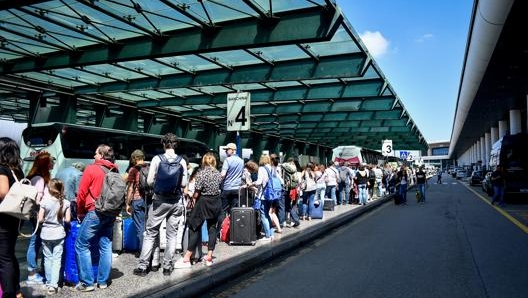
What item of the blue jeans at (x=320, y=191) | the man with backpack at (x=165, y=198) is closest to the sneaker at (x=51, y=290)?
the man with backpack at (x=165, y=198)

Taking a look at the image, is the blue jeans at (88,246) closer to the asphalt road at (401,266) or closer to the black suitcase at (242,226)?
the asphalt road at (401,266)

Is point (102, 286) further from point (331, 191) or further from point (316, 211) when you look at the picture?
point (331, 191)

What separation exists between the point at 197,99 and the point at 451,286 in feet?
60.4

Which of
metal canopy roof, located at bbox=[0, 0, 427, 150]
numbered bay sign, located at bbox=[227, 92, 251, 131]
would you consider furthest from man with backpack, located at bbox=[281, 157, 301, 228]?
metal canopy roof, located at bbox=[0, 0, 427, 150]

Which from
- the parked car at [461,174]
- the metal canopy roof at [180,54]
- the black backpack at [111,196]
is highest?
the metal canopy roof at [180,54]

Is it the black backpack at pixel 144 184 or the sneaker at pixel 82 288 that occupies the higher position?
the black backpack at pixel 144 184

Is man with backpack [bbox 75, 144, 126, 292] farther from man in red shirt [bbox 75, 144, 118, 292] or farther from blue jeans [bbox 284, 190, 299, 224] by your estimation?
blue jeans [bbox 284, 190, 299, 224]

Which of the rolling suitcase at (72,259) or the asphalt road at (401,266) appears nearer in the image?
the rolling suitcase at (72,259)

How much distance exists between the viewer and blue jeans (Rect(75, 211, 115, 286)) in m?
5.22

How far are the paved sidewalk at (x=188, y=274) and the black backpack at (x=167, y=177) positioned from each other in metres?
1.17

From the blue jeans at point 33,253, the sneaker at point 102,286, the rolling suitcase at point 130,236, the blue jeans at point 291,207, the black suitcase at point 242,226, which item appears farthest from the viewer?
the blue jeans at point 291,207

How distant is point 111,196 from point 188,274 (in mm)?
1620

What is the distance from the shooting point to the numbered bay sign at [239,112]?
9.33 m

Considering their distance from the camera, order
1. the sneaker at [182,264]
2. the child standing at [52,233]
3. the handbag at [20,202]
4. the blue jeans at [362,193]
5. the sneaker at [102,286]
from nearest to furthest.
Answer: the handbag at [20,202] → the child standing at [52,233] → the sneaker at [102,286] → the sneaker at [182,264] → the blue jeans at [362,193]
